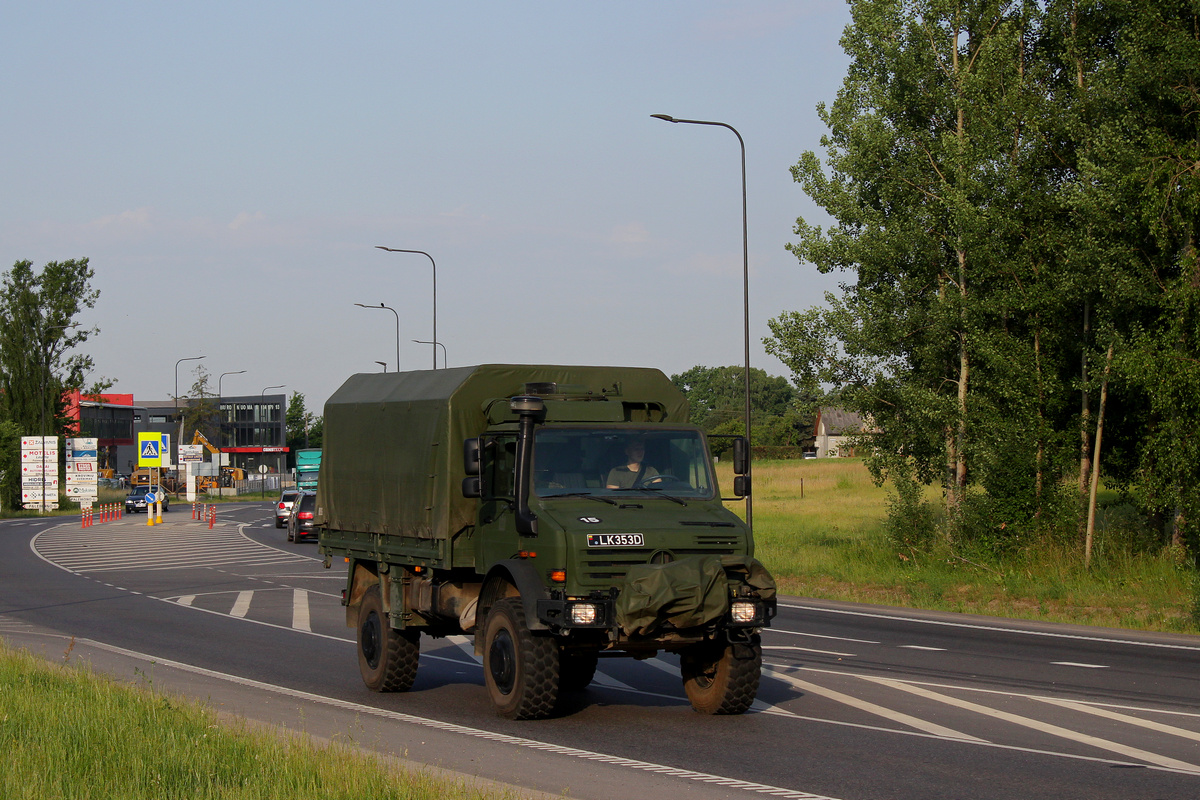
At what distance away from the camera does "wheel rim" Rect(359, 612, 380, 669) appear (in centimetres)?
1292

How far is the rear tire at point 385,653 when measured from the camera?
12.6 m

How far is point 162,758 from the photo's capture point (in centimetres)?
789

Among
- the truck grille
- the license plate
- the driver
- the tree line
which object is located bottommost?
the truck grille

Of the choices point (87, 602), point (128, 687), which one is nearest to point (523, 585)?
point (128, 687)

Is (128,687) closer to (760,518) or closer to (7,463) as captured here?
(760,518)

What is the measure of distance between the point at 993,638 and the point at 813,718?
24.1 feet

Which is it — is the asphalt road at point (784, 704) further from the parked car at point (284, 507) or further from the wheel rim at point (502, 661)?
the parked car at point (284, 507)

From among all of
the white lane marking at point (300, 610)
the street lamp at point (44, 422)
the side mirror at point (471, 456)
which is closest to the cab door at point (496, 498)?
the side mirror at point (471, 456)

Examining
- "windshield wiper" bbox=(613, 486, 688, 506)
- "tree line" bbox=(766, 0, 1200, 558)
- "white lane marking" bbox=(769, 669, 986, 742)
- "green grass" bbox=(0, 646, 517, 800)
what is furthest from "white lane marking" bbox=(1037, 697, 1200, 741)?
"tree line" bbox=(766, 0, 1200, 558)

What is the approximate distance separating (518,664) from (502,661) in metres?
0.31

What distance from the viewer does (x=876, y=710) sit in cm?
1150

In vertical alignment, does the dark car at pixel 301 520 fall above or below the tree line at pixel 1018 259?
below

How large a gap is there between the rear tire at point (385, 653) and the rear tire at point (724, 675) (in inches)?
116

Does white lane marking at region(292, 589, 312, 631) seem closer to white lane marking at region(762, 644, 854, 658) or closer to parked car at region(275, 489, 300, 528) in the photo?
white lane marking at region(762, 644, 854, 658)
